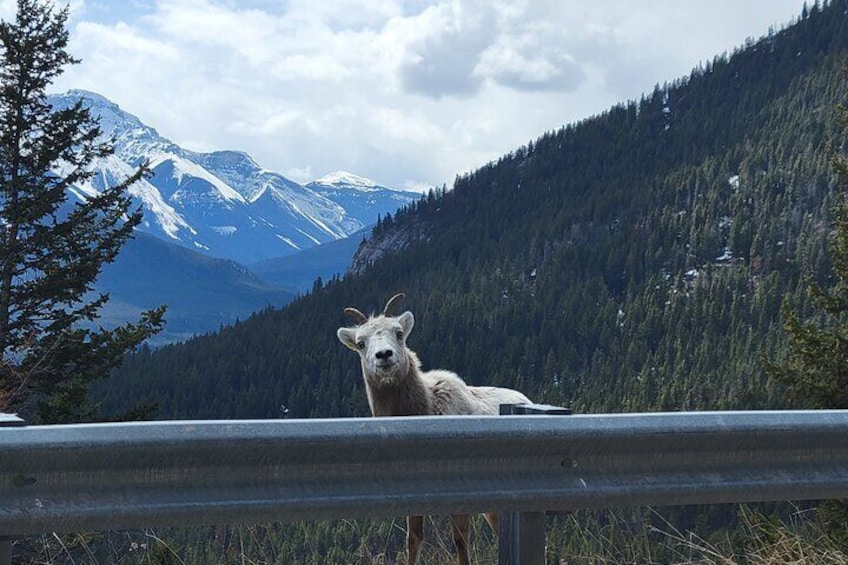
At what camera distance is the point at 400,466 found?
3.11 m

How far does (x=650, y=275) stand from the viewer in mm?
178875

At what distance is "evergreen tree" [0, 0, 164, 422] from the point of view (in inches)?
811

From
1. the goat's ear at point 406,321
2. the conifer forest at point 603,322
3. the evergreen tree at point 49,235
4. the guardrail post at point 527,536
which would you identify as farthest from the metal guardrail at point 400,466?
the conifer forest at point 603,322

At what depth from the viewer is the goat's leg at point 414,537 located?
201 inches

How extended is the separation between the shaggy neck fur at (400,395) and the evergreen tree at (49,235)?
13685mm

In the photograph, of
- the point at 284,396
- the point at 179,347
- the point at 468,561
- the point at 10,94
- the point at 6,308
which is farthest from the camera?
the point at 179,347

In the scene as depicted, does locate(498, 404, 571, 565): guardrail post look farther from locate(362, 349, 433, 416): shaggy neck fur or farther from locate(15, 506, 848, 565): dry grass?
locate(362, 349, 433, 416): shaggy neck fur

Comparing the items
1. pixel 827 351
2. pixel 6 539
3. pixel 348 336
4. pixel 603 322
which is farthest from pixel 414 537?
pixel 603 322

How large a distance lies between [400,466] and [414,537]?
217 cm

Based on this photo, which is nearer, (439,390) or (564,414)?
(564,414)

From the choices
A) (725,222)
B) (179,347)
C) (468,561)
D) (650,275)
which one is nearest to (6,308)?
(468,561)

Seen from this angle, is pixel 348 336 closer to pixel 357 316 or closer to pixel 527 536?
pixel 357 316

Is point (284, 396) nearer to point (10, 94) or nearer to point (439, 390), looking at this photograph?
point (10, 94)

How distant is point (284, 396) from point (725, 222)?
91.6m
